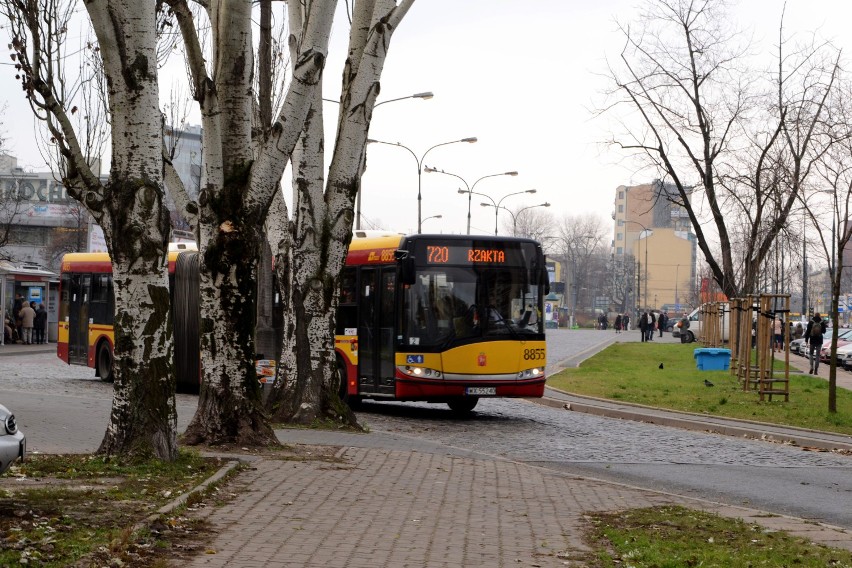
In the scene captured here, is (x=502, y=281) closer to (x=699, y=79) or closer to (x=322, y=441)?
(x=322, y=441)

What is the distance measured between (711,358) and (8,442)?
30.8 metres

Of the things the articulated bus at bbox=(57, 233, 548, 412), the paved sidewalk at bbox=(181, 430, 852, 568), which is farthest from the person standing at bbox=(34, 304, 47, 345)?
the paved sidewalk at bbox=(181, 430, 852, 568)

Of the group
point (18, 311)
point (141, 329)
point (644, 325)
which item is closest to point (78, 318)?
point (18, 311)

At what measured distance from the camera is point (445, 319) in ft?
66.6

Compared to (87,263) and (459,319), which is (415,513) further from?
(87,263)

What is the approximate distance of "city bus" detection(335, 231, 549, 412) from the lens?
66.2 feet

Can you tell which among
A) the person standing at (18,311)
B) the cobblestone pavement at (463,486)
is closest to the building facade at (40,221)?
the person standing at (18,311)

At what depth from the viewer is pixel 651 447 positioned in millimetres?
16719

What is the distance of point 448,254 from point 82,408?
635 centimetres

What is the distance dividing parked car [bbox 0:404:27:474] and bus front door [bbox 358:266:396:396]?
12132 mm

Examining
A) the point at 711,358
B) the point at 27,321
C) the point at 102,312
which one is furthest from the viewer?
the point at 27,321

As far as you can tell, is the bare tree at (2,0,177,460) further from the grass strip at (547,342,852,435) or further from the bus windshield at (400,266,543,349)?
the grass strip at (547,342,852,435)

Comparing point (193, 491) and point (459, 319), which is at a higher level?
point (459, 319)

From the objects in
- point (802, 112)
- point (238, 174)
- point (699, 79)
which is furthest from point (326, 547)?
point (699, 79)
